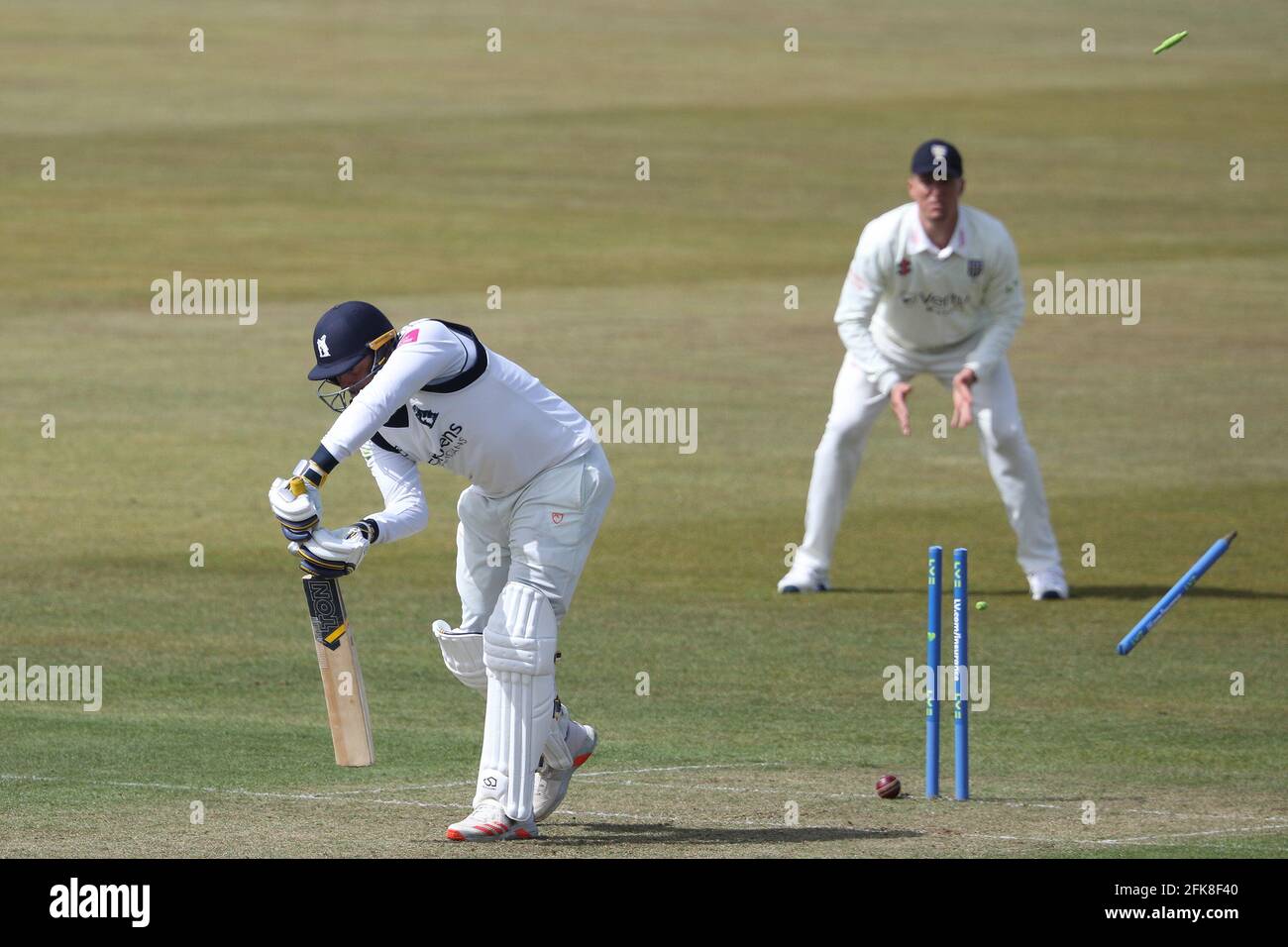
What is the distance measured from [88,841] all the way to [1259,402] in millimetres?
15497

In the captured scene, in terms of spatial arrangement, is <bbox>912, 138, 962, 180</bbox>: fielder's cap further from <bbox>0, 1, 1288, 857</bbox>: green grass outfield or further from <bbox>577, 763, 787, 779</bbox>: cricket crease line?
<bbox>577, 763, 787, 779</bbox>: cricket crease line

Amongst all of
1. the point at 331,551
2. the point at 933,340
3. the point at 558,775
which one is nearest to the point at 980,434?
the point at 933,340

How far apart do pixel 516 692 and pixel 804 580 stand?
6.11 meters

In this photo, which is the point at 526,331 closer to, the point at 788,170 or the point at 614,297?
the point at 614,297

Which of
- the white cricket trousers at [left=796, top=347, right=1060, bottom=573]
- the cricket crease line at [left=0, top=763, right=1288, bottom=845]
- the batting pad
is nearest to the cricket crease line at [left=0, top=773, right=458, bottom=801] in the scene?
the cricket crease line at [left=0, top=763, right=1288, bottom=845]

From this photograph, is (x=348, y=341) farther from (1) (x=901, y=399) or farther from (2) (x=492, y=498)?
(1) (x=901, y=399)

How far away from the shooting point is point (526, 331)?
976 inches

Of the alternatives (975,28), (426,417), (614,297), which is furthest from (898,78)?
(426,417)

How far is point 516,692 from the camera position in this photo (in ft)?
28.0

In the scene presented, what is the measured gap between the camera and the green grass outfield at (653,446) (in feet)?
32.1

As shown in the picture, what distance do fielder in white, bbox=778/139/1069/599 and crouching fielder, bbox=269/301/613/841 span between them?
516 cm

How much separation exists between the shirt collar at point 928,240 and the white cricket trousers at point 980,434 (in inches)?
28.0

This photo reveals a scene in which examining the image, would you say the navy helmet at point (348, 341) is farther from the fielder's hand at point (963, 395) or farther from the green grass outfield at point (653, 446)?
the fielder's hand at point (963, 395)

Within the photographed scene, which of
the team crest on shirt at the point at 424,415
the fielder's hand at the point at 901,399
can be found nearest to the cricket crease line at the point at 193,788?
the team crest on shirt at the point at 424,415
